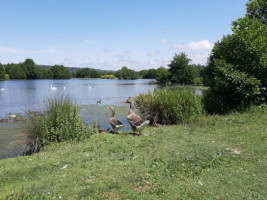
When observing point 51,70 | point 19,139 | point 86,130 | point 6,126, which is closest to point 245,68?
point 86,130

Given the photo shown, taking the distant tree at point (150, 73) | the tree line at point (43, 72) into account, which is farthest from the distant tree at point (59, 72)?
the distant tree at point (150, 73)

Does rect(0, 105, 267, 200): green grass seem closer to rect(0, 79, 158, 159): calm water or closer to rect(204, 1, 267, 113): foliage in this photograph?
rect(0, 79, 158, 159): calm water

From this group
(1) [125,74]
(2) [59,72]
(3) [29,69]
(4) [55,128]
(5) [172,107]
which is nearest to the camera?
(4) [55,128]

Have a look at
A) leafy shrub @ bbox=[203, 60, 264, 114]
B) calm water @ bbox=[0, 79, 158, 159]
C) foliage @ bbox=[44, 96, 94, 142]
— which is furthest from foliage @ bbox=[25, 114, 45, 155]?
leafy shrub @ bbox=[203, 60, 264, 114]

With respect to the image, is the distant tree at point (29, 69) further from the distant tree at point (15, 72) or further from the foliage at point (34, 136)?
the foliage at point (34, 136)

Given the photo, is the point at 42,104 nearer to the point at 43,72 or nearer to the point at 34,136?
the point at 34,136

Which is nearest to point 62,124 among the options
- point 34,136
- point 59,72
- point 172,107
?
point 34,136

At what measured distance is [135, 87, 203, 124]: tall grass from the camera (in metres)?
12.7

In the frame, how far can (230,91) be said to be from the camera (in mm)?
14531

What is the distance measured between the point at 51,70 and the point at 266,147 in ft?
442

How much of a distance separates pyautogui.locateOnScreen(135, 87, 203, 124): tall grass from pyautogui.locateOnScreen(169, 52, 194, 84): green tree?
54.5m

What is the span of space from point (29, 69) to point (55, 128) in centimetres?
12104

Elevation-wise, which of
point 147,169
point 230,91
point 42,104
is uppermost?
point 230,91

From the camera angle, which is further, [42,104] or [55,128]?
[42,104]
